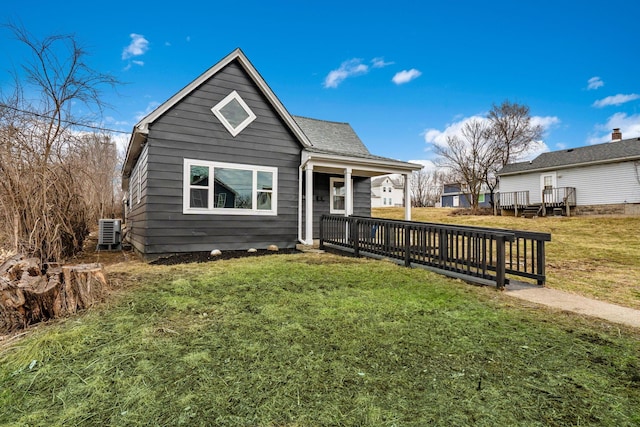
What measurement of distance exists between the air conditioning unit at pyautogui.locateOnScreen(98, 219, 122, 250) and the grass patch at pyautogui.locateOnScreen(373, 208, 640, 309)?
40.5ft

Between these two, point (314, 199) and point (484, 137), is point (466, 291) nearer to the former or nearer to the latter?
point (314, 199)

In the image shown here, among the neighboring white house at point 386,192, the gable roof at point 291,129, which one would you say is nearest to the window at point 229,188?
the gable roof at point 291,129

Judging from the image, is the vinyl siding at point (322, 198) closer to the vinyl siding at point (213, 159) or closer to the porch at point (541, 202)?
the vinyl siding at point (213, 159)

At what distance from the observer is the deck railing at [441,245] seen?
5004 millimetres

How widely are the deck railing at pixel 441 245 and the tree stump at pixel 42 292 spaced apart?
5.45 meters

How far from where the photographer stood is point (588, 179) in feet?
63.4

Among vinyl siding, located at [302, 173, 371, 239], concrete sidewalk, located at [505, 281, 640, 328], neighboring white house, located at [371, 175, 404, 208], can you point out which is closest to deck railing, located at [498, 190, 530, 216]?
vinyl siding, located at [302, 173, 371, 239]

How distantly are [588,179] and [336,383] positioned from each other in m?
24.7

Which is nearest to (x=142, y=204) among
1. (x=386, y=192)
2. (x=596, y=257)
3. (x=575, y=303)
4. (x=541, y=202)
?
(x=575, y=303)

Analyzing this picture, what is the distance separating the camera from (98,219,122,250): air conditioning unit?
9969 mm

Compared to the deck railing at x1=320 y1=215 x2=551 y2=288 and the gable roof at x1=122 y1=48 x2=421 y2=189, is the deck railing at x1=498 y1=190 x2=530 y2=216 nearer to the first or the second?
the gable roof at x1=122 y1=48 x2=421 y2=189

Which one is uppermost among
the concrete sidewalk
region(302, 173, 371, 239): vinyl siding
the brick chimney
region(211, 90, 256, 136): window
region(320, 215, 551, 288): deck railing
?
the brick chimney

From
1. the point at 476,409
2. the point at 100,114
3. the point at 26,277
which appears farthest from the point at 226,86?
the point at 476,409

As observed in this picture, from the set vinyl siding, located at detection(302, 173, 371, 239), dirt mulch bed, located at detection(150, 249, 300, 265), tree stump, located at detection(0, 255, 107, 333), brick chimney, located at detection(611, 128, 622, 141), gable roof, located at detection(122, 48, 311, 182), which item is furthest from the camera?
brick chimney, located at detection(611, 128, 622, 141)
